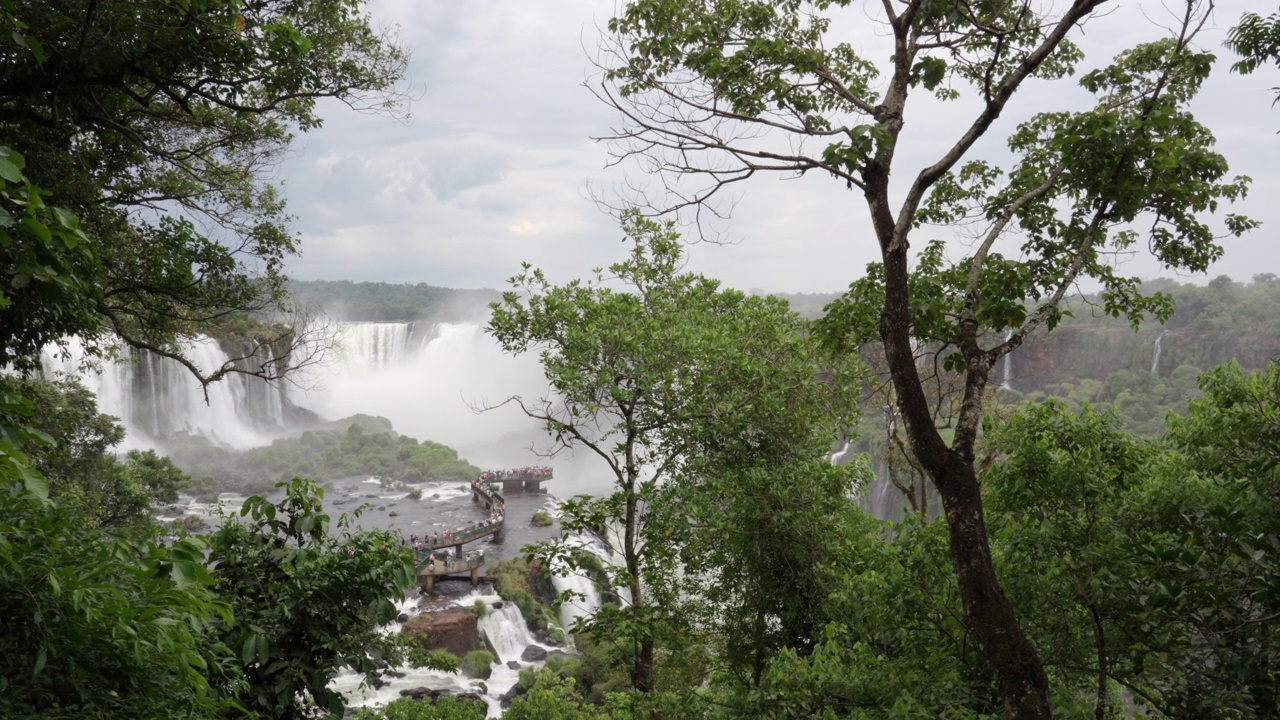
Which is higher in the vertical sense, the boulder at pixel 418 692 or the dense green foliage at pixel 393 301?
the dense green foliage at pixel 393 301

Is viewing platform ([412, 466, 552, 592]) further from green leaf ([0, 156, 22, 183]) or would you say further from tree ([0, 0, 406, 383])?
green leaf ([0, 156, 22, 183])

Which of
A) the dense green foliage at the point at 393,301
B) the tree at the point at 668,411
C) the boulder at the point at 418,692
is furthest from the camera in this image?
the dense green foliage at the point at 393,301

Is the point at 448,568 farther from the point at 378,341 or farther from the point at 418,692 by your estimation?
the point at 378,341

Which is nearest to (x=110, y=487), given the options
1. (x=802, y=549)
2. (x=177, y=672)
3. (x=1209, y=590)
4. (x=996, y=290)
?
(x=802, y=549)

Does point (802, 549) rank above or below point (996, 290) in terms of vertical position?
below

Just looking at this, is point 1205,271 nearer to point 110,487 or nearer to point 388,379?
point 110,487

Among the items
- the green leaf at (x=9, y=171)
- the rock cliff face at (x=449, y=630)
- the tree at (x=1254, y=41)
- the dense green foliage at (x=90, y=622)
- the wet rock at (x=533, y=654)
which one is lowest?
the wet rock at (x=533, y=654)

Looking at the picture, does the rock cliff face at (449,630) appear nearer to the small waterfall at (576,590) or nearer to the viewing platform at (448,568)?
the viewing platform at (448,568)

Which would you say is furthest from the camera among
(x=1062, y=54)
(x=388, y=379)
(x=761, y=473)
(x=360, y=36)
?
(x=388, y=379)

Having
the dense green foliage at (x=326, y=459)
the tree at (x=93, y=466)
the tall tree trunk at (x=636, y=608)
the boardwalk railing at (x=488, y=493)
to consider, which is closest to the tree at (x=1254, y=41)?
the tall tree trunk at (x=636, y=608)
